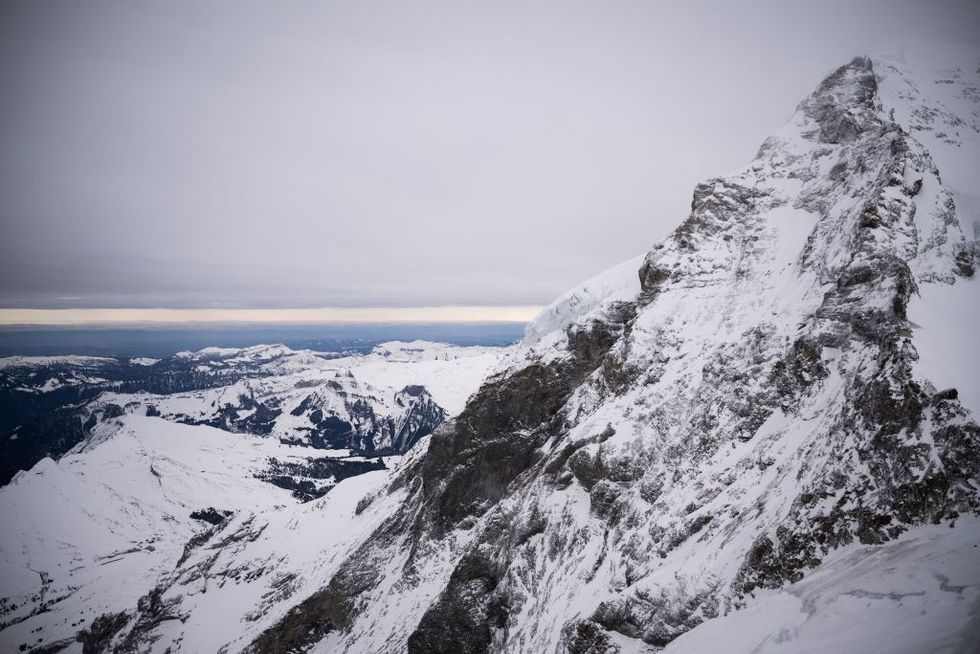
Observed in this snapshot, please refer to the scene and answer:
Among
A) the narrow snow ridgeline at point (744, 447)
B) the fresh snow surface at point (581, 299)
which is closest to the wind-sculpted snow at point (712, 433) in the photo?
the narrow snow ridgeline at point (744, 447)

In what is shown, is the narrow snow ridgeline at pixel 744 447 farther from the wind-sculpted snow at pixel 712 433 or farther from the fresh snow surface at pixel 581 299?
the fresh snow surface at pixel 581 299

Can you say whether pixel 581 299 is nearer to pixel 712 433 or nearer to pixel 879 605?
pixel 712 433

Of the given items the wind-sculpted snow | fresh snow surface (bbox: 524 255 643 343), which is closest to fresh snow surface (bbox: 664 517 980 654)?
A: the wind-sculpted snow

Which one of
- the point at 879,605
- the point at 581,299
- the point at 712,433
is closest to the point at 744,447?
the point at 712,433

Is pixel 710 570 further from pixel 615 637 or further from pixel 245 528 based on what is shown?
pixel 245 528

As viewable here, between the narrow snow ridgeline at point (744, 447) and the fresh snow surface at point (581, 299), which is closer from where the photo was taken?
the narrow snow ridgeline at point (744, 447)

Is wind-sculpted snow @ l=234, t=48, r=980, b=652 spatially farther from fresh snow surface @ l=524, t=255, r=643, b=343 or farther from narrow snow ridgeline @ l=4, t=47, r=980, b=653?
fresh snow surface @ l=524, t=255, r=643, b=343

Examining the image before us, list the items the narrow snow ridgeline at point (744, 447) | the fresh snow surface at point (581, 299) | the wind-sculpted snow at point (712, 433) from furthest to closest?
1. the fresh snow surface at point (581, 299)
2. the wind-sculpted snow at point (712, 433)
3. the narrow snow ridgeline at point (744, 447)

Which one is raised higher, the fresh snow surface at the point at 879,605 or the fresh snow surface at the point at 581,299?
the fresh snow surface at the point at 581,299
